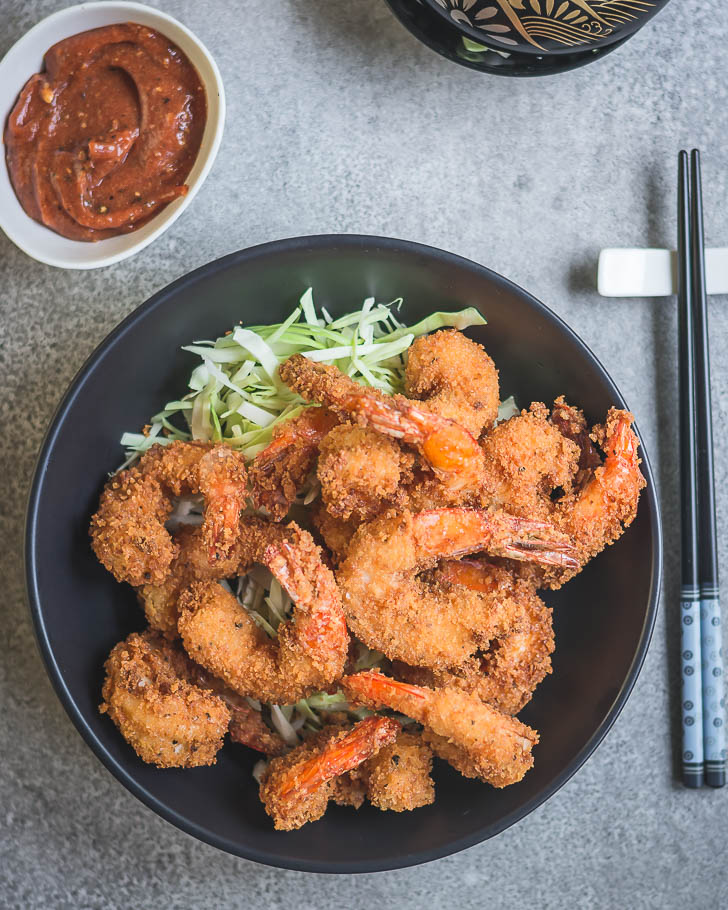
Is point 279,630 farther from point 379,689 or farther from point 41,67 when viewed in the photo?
point 41,67

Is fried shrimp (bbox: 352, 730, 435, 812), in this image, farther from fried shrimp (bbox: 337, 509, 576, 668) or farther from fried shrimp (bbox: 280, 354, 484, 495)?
fried shrimp (bbox: 280, 354, 484, 495)

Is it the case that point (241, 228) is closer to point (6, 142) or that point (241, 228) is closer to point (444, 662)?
point (6, 142)

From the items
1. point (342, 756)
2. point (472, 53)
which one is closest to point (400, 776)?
point (342, 756)

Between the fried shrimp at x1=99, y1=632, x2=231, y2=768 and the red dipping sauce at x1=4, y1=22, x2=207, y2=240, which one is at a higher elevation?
the red dipping sauce at x1=4, y1=22, x2=207, y2=240

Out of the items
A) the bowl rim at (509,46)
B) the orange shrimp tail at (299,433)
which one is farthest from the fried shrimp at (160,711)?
the bowl rim at (509,46)

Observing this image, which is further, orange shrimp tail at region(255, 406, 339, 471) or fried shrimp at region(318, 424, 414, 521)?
orange shrimp tail at region(255, 406, 339, 471)

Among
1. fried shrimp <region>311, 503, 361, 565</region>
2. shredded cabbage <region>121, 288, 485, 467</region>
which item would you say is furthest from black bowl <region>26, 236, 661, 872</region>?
fried shrimp <region>311, 503, 361, 565</region>

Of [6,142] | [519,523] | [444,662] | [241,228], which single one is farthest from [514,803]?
[6,142]
